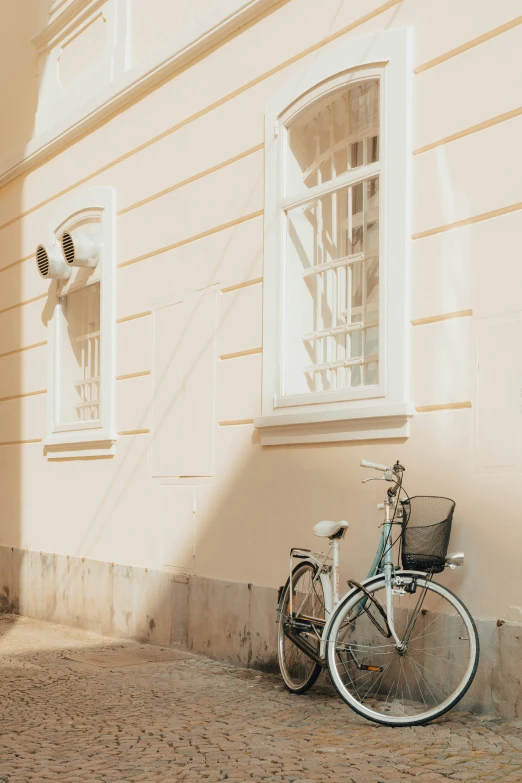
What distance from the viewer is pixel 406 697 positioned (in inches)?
225

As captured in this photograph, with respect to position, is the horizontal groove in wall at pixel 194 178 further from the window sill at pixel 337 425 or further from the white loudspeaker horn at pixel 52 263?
the window sill at pixel 337 425

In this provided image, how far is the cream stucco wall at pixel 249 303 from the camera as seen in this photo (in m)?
5.47

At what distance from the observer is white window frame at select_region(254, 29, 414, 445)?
6.00 metres

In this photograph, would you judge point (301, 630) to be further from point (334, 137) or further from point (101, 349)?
point (101, 349)

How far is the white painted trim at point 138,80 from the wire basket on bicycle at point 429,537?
12.4 feet

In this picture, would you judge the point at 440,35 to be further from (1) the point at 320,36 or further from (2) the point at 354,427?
(2) the point at 354,427

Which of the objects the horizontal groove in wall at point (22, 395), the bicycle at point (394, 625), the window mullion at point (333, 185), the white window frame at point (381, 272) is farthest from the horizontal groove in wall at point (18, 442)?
the bicycle at point (394, 625)

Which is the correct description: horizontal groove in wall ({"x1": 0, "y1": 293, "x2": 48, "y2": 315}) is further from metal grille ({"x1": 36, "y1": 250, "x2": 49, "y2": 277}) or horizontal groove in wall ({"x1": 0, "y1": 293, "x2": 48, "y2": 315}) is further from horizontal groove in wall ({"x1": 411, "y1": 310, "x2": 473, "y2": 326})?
horizontal groove in wall ({"x1": 411, "y1": 310, "x2": 473, "y2": 326})

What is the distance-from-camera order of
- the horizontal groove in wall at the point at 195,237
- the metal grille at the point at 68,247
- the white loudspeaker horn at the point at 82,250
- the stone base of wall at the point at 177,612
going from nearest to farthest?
the stone base of wall at the point at 177,612, the horizontal groove in wall at the point at 195,237, the white loudspeaker horn at the point at 82,250, the metal grille at the point at 68,247

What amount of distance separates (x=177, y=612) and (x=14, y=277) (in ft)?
16.0

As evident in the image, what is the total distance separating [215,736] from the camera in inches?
200

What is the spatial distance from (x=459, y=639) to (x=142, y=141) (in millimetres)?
5235

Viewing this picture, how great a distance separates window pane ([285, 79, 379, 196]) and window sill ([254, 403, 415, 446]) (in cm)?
155

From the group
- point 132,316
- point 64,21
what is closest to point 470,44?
point 132,316
